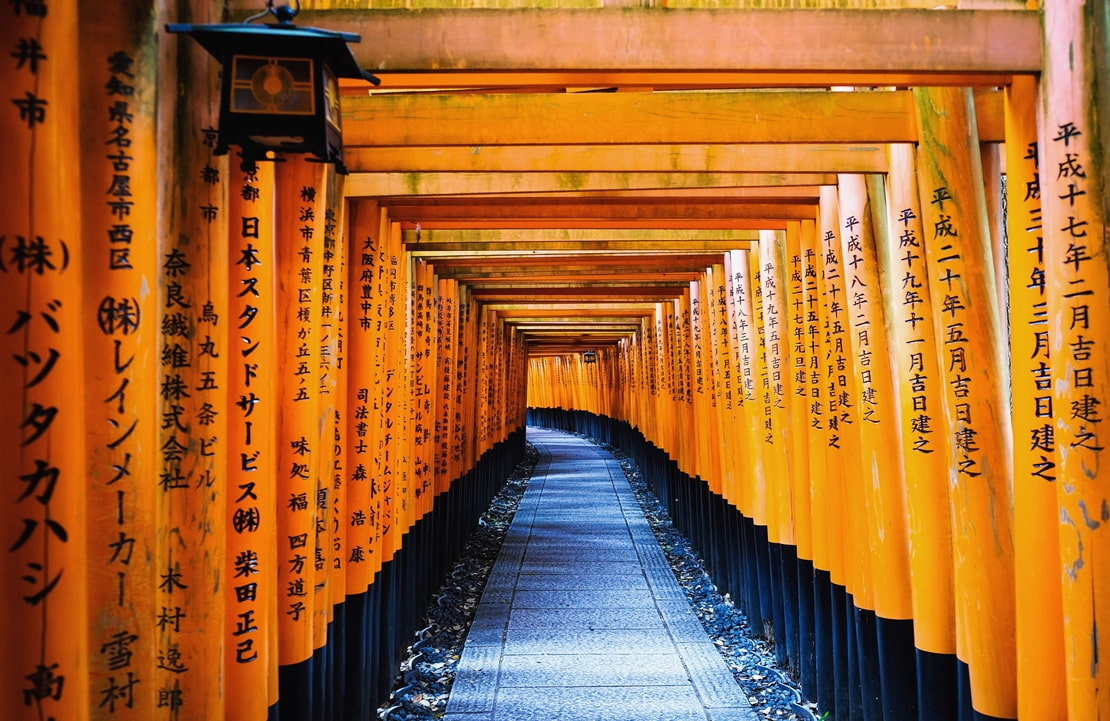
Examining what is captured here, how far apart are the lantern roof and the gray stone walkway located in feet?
15.3

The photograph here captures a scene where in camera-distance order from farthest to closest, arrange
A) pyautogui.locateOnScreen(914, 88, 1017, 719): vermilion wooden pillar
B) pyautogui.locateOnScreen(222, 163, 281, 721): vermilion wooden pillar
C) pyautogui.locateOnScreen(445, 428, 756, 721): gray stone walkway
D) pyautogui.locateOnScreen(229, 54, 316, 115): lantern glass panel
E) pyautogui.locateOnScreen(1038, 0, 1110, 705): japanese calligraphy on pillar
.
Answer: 1. pyautogui.locateOnScreen(445, 428, 756, 721): gray stone walkway
2. pyautogui.locateOnScreen(914, 88, 1017, 719): vermilion wooden pillar
3. pyautogui.locateOnScreen(222, 163, 281, 721): vermilion wooden pillar
4. pyautogui.locateOnScreen(1038, 0, 1110, 705): japanese calligraphy on pillar
5. pyautogui.locateOnScreen(229, 54, 316, 115): lantern glass panel

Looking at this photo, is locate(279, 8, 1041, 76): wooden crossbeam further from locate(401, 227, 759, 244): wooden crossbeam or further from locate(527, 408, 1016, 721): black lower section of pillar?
locate(401, 227, 759, 244): wooden crossbeam

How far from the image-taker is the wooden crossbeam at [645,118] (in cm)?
391

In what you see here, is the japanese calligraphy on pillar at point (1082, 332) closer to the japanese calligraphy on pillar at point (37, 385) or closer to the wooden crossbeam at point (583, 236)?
the japanese calligraphy on pillar at point (37, 385)

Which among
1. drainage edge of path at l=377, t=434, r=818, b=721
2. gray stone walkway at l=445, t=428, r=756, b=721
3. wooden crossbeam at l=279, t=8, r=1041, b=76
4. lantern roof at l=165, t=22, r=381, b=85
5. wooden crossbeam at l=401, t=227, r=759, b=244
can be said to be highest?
wooden crossbeam at l=401, t=227, r=759, b=244

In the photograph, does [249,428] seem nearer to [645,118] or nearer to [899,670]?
[645,118]

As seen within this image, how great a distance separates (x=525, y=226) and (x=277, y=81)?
375 centimetres

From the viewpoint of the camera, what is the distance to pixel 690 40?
3.10 meters

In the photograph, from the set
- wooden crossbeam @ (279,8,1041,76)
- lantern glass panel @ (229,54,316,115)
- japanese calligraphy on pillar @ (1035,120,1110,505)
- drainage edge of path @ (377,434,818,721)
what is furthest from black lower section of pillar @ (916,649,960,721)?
lantern glass panel @ (229,54,316,115)

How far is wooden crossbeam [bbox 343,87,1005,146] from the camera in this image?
12.8 ft

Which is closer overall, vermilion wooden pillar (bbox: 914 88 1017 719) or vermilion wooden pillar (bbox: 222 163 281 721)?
vermilion wooden pillar (bbox: 222 163 281 721)

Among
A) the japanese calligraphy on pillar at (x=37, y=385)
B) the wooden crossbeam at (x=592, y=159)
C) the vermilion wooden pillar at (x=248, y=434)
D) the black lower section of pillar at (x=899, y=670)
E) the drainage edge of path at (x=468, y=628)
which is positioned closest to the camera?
the japanese calligraphy on pillar at (x=37, y=385)

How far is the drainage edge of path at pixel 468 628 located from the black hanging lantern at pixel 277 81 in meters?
4.56

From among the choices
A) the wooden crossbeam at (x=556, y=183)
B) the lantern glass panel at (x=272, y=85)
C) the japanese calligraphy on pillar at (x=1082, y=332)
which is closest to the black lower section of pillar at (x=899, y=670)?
the japanese calligraphy on pillar at (x=1082, y=332)
